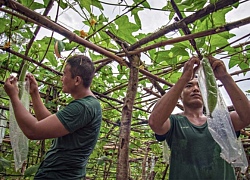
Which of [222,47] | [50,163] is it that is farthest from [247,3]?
[50,163]

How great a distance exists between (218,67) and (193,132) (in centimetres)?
35

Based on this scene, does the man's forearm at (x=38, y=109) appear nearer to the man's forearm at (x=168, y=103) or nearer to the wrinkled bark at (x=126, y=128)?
the wrinkled bark at (x=126, y=128)

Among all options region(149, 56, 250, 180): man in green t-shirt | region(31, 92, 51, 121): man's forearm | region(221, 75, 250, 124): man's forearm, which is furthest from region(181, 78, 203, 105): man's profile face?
region(31, 92, 51, 121): man's forearm

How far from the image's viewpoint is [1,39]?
1.53 metres

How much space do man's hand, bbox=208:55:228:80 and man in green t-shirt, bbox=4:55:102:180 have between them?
0.57 meters

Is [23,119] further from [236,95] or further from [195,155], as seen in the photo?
[236,95]

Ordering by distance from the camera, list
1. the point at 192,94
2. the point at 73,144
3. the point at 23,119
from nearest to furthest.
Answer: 1. the point at 23,119
2. the point at 73,144
3. the point at 192,94

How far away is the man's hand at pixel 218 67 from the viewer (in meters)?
1.19

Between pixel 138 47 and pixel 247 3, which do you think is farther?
pixel 138 47

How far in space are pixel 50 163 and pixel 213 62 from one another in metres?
0.85

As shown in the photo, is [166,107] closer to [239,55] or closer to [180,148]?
[180,148]

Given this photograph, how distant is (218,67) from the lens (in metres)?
1.20

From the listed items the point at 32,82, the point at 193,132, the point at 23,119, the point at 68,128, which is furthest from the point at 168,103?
the point at 32,82

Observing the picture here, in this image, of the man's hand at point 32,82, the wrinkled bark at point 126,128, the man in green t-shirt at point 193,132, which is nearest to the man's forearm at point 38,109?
the man's hand at point 32,82
